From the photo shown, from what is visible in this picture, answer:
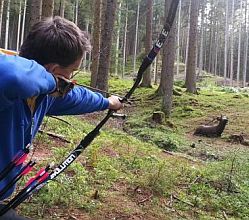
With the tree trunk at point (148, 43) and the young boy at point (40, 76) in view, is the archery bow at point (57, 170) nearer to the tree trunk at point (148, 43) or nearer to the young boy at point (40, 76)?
the young boy at point (40, 76)

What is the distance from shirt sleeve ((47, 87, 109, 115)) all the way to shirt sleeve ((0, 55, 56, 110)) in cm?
62

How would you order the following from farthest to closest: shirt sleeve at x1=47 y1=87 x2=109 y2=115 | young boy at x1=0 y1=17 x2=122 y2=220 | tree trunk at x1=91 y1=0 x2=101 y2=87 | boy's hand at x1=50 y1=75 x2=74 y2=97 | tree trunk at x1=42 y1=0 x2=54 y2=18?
tree trunk at x1=91 y1=0 x2=101 y2=87 < tree trunk at x1=42 y1=0 x2=54 y2=18 < shirt sleeve at x1=47 y1=87 x2=109 y2=115 < boy's hand at x1=50 y1=75 x2=74 y2=97 < young boy at x1=0 y1=17 x2=122 y2=220

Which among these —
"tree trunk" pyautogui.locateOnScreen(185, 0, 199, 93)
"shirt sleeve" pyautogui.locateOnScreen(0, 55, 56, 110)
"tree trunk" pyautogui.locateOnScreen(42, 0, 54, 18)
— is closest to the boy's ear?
"shirt sleeve" pyautogui.locateOnScreen(0, 55, 56, 110)

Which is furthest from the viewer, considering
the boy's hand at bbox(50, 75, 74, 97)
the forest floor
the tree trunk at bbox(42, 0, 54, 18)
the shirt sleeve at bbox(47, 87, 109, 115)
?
the tree trunk at bbox(42, 0, 54, 18)

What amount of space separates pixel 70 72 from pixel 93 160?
12.5 ft

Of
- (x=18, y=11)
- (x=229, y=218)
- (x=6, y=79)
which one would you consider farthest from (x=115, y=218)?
(x=18, y=11)

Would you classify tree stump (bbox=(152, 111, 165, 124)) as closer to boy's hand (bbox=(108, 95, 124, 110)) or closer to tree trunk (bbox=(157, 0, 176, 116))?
tree trunk (bbox=(157, 0, 176, 116))

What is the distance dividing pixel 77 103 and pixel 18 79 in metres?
0.96

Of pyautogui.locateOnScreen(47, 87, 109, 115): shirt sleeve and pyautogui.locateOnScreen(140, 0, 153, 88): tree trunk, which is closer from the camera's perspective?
pyautogui.locateOnScreen(47, 87, 109, 115): shirt sleeve

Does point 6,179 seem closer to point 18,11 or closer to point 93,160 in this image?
point 93,160

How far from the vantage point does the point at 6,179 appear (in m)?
2.04

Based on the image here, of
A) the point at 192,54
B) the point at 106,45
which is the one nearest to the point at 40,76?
the point at 106,45

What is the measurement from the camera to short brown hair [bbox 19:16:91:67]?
1.97m

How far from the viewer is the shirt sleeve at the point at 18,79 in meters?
1.55
